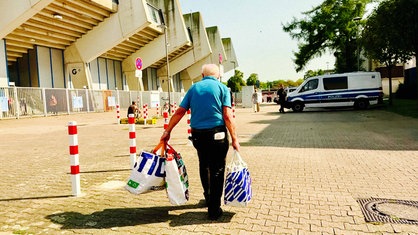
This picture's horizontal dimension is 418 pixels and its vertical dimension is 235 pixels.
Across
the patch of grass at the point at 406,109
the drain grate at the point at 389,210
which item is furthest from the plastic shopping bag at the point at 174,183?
the patch of grass at the point at 406,109

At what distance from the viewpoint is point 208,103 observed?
3.74m

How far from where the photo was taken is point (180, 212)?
4035mm

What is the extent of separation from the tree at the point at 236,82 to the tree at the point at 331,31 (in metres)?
56.1

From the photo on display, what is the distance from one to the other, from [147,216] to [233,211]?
1.02 m

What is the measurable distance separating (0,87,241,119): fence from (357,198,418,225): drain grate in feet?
66.5

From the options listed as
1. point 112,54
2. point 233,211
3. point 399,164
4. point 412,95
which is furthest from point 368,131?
point 112,54

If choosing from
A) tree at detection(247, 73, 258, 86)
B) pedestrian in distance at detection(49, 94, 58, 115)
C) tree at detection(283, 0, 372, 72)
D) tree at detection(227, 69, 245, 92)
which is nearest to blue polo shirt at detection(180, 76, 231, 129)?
pedestrian in distance at detection(49, 94, 58, 115)

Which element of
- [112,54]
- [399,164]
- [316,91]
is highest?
[112,54]

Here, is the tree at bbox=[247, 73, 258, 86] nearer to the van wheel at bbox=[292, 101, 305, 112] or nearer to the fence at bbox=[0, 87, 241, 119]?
→ the fence at bbox=[0, 87, 241, 119]

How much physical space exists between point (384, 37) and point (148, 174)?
19.4 m

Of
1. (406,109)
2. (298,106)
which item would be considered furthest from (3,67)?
(406,109)

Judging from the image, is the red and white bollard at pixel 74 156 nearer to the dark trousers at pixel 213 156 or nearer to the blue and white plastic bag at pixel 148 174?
the blue and white plastic bag at pixel 148 174

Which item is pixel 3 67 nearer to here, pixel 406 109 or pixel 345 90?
pixel 345 90

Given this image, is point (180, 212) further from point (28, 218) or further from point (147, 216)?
point (28, 218)
